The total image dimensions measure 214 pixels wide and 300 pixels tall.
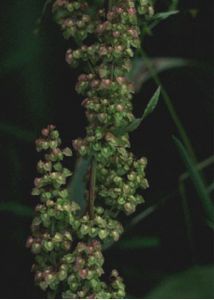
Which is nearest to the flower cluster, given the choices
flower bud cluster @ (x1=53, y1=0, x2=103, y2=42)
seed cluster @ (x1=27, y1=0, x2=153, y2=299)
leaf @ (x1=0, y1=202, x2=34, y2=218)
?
seed cluster @ (x1=27, y1=0, x2=153, y2=299)

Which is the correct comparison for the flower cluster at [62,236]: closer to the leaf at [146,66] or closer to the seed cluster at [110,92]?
the seed cluster at [110,92]

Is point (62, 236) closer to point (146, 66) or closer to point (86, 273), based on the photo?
point (86, 273)

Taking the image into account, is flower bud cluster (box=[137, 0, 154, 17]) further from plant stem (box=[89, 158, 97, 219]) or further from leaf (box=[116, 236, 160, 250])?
leaf (box=[116, 236, 160, 250])

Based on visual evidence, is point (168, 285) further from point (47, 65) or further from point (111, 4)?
point (47, 65)

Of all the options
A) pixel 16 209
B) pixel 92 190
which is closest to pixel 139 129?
pixel 16 209

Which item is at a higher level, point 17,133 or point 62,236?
point 17,133

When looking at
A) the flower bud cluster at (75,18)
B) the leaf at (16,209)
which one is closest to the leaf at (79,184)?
the leaf at (16,209)
